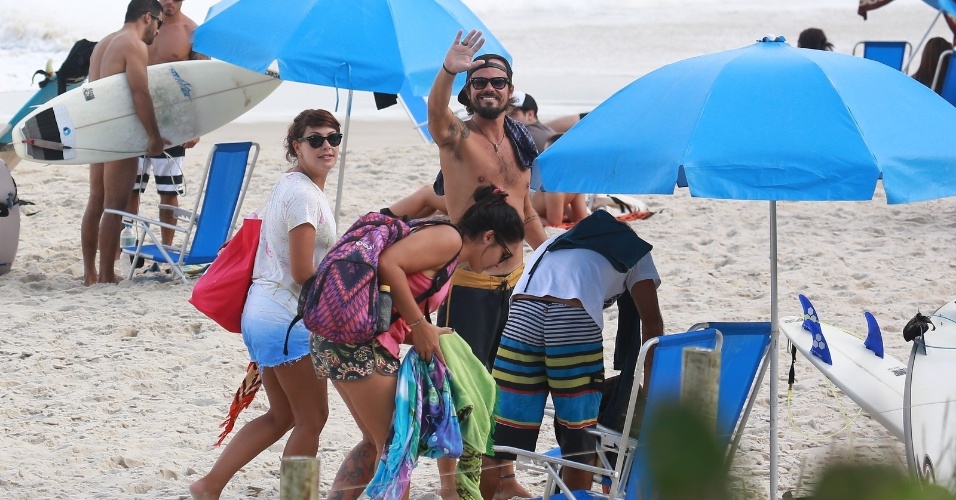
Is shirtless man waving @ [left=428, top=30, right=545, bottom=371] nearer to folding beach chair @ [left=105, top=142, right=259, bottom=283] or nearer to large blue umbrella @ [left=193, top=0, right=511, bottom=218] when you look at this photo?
large blue umbrella @ [left=193, top=0, right=511, bottom=218]

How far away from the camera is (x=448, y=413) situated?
3.11 meters

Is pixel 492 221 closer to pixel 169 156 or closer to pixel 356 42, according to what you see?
pixel 356 42

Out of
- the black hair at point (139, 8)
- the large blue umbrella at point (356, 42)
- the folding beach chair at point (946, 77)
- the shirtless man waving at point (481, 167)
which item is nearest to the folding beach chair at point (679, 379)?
the shirtless man waving at point (481, 167)

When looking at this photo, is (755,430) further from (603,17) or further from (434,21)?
(603,17)

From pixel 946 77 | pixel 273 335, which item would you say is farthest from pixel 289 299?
pixel 946 77

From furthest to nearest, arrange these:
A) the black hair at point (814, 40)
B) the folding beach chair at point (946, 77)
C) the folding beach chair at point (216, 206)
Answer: the folding beach chair at point (946, 77) → the black hair at point (814, 40) → the folding beach chair at point (216, 206)

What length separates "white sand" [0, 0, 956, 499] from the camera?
4.16 metres

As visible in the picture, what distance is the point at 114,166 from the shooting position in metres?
6.84

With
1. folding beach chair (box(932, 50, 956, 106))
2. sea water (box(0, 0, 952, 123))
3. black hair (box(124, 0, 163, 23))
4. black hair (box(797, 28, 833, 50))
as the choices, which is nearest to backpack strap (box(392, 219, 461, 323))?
black hair (box(124, 0, 163, 23))

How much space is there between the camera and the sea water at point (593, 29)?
82.0 ft

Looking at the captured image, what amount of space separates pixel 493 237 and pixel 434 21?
215 cm

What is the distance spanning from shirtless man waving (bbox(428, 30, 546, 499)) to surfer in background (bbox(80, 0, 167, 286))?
9.97ft

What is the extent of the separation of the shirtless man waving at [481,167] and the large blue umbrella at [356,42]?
0.82 metres

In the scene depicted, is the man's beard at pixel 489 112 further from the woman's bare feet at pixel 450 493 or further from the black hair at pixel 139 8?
the black hair at pixel 139 8
